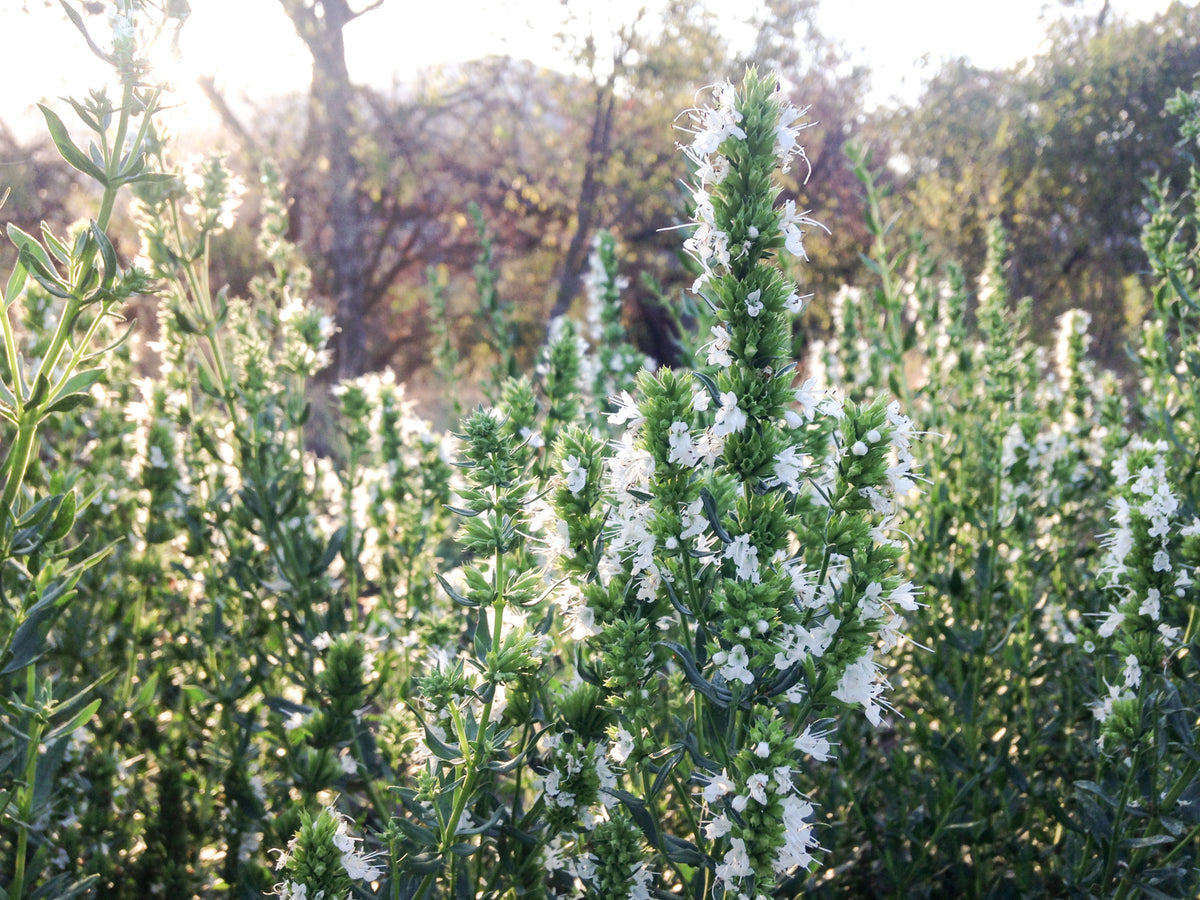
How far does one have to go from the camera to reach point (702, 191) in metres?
1.54

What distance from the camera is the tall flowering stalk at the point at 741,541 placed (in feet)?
4.74

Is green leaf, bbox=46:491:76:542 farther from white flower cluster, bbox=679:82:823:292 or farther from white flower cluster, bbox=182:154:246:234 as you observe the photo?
white flower cluster, bbox=182:154:246:234

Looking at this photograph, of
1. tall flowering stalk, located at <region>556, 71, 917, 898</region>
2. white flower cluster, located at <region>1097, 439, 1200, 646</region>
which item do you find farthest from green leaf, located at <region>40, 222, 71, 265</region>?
white flower cluster, located at <region>1097, 439, 1200, 646</region>

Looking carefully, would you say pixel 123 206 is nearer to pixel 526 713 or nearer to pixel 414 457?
pixel 414 457

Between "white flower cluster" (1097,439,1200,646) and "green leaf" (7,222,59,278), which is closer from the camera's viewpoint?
"green leaf" (7,222,59,278)

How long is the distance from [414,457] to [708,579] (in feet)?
8.15

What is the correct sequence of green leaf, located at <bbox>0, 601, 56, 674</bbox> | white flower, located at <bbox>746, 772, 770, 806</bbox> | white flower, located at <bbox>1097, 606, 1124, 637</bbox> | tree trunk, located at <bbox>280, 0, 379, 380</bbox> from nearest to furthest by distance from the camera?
white flower, located at <bbox>746, 772, 770, 806</bbox>
green leaf, located at <bbox>0, 601, 56, 674</bbox>
white flower, located at <bbox>1097, 606, 1124, 637</bbox>
tree trunk, located at <bbox>280, 0, 379, 380</bbox>

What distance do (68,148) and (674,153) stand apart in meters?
9.74

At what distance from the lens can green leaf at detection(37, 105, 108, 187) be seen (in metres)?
1.48

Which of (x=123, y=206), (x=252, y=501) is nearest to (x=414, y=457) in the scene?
(x=252, y=501)

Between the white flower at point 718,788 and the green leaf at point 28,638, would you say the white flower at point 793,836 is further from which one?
the green leaf at point 28,638

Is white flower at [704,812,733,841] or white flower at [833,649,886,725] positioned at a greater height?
white flower at [833,649,886,725]

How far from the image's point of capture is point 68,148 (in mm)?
1543

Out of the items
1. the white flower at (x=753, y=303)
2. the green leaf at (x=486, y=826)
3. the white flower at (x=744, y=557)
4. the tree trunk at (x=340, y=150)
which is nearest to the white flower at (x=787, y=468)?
the white flower at (x=744, y=557)
